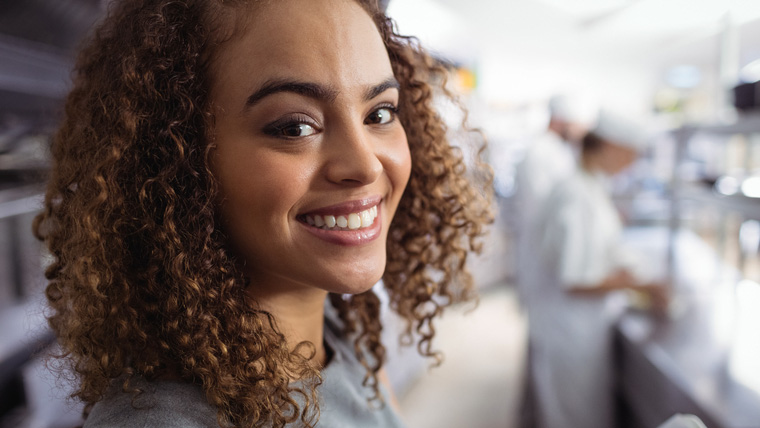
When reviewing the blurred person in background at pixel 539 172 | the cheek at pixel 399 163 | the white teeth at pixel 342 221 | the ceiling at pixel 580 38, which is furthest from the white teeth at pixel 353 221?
the blurred person in background at pixel 539 172

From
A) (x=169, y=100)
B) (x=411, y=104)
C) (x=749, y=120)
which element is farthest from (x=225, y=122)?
(x=749, y=120)

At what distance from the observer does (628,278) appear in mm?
1827

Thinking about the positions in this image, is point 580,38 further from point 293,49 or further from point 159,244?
point 159,244

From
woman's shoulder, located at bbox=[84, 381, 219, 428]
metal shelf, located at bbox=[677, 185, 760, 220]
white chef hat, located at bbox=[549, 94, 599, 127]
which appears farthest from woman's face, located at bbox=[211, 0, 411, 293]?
white chef hat, located at bbox=[549, 94, 599, 127]

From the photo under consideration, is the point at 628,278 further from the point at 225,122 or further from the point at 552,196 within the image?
the point at 225,122

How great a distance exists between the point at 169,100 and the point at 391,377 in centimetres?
234

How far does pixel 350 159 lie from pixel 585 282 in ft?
5.11

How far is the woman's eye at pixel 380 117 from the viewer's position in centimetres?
77

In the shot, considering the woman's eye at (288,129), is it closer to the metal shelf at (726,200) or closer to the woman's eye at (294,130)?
the woman's eye at (294,130)

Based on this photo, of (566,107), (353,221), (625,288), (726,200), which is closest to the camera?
(353,221)

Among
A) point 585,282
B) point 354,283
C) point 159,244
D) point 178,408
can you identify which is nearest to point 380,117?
point 354,283

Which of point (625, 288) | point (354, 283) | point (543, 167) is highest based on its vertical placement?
point (543, 167)

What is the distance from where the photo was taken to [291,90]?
662 mm

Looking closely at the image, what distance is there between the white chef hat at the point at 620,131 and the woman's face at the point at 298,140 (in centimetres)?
165
